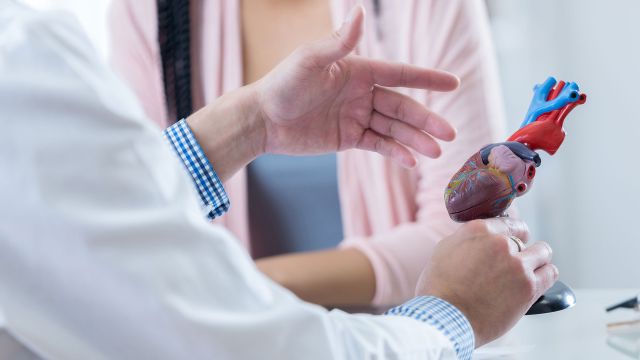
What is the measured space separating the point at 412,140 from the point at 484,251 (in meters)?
0.36

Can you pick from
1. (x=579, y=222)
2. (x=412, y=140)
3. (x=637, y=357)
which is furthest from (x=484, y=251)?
(x=579, y=222)

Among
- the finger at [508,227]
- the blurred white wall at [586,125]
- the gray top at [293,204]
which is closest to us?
the finger at [508,227]

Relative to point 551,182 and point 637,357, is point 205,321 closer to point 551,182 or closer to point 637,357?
point 637,357

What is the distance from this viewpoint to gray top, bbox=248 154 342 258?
1405mm

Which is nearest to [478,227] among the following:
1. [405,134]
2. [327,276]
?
[405,134]

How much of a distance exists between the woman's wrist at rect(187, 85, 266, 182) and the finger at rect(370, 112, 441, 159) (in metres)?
0.17

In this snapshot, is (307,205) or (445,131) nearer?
(445,131)

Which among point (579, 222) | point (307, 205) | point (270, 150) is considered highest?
point (270, 150)

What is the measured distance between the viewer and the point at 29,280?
0.51 meters

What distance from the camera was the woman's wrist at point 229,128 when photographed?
999 millimetres

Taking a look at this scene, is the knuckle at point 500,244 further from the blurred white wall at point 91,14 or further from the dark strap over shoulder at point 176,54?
the blurred white wall at point 91,14

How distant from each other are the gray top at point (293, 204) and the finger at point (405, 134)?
1.27 feet

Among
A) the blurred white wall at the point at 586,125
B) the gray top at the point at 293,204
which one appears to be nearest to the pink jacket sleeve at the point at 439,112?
the gray top at the point at 293,204

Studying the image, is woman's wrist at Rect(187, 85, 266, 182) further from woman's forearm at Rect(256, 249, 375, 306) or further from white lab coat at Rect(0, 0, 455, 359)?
white lab coat at Rect(0, 0, 455, 359)
